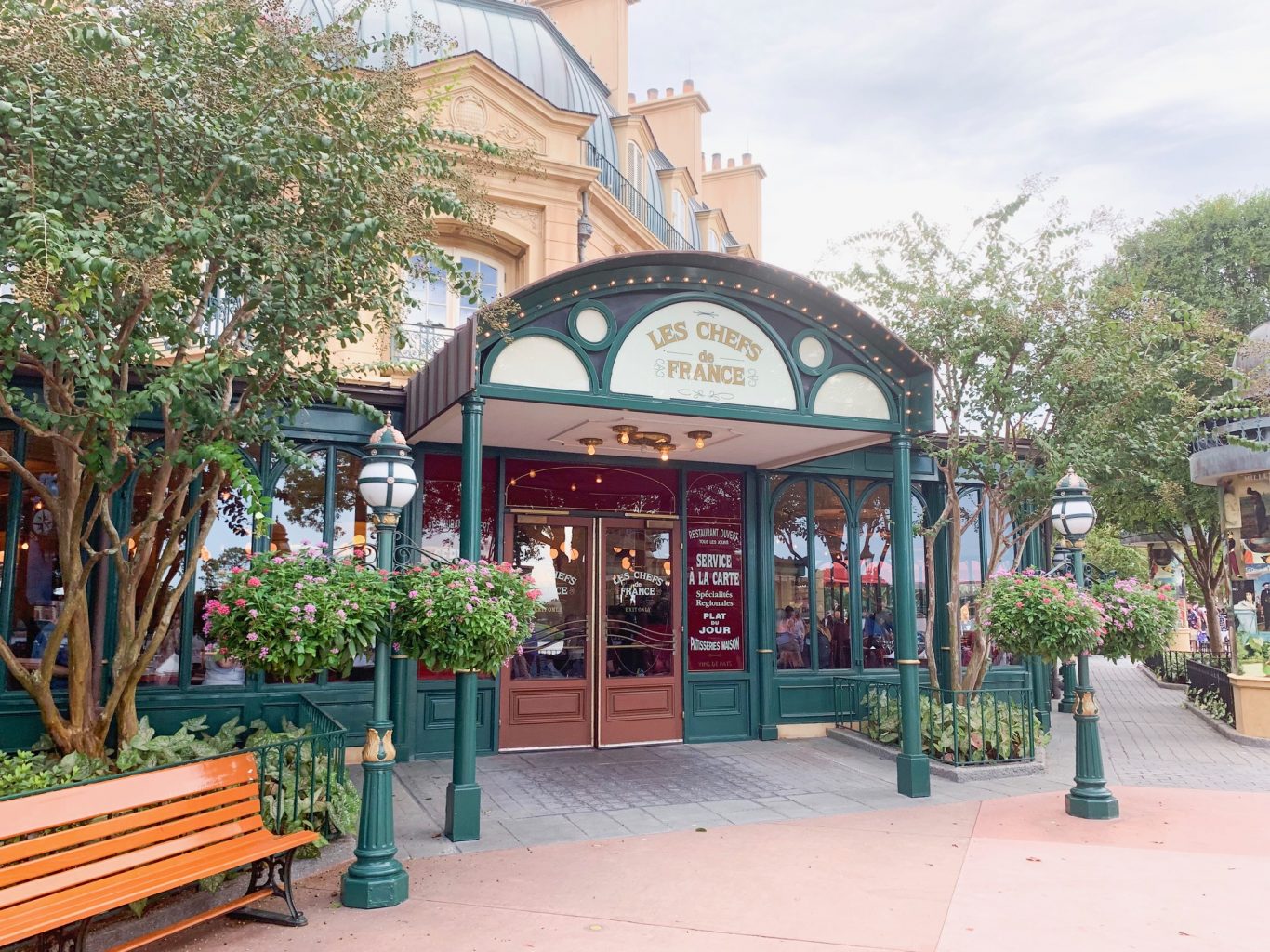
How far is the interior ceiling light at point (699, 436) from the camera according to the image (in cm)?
898

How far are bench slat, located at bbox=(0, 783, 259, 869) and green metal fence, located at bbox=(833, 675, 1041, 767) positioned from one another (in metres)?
6.16

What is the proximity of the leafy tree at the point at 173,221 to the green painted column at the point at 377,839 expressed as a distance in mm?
1854

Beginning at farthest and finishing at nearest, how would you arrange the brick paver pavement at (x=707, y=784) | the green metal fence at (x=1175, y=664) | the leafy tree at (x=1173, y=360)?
1. the green metal fence at (x=1175, y=664)
2. the leafy tree at (x=1173, y=360)
3. the brick paver pavement at (x=707, y=784)

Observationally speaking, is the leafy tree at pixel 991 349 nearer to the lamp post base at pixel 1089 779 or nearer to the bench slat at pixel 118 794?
the lamp post base at pixel 1089 779

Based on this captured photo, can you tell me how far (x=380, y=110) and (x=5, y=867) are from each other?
16.1ft

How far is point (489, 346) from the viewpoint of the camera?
6977 millimetres

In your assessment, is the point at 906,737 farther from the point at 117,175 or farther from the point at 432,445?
the point at 117,175

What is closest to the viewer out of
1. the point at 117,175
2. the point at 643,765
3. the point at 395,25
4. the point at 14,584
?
the point at 117,175

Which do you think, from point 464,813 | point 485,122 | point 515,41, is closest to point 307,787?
point 464,813

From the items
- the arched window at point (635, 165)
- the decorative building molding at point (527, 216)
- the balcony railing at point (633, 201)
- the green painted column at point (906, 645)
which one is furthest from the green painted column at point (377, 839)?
the arched window at point (635, 165)

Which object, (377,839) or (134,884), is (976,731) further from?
(134,884)

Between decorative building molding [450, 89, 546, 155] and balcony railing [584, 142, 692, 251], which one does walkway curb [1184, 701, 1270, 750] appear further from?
decorative building molding [450, 89, 546, 155]

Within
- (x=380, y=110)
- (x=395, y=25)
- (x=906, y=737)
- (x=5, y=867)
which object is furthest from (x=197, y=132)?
(x=395, y=25)

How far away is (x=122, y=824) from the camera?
441cm
